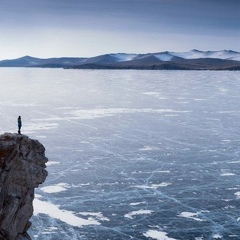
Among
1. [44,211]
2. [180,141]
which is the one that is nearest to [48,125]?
[180,141]

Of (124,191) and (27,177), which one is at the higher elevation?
(27,177)

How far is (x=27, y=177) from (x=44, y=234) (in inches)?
212

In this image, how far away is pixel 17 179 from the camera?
14.4m

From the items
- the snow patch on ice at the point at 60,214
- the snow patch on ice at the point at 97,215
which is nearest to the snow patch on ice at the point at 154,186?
the snow patch on ice at the point at 97,215

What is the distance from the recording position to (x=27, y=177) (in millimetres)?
14664

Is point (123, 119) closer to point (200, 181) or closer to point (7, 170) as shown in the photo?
point (200, 181)

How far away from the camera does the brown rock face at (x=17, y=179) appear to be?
13.8 metres

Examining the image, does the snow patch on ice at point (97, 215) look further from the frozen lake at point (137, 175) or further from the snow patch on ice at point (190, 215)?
the snow patch on ice at point (190, 215)

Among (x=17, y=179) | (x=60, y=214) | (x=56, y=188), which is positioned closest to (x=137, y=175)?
(x=56, y=188)

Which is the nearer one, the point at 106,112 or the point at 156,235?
the point at 156,235

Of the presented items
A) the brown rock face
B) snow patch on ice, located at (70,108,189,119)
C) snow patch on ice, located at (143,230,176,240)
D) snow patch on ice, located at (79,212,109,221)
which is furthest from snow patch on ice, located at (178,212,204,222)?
snow patch on ice, located at (70,108,189,119)

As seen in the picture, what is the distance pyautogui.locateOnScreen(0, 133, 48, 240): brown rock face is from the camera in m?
13.8

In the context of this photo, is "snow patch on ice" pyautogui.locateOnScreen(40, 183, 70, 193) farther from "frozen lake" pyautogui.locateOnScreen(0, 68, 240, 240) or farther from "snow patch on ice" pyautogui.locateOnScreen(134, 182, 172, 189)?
"snow patch on ice" pyautogui.locateOnScreen(134, 182, 172, 189)

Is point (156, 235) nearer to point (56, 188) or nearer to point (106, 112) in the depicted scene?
point (56, 188)
